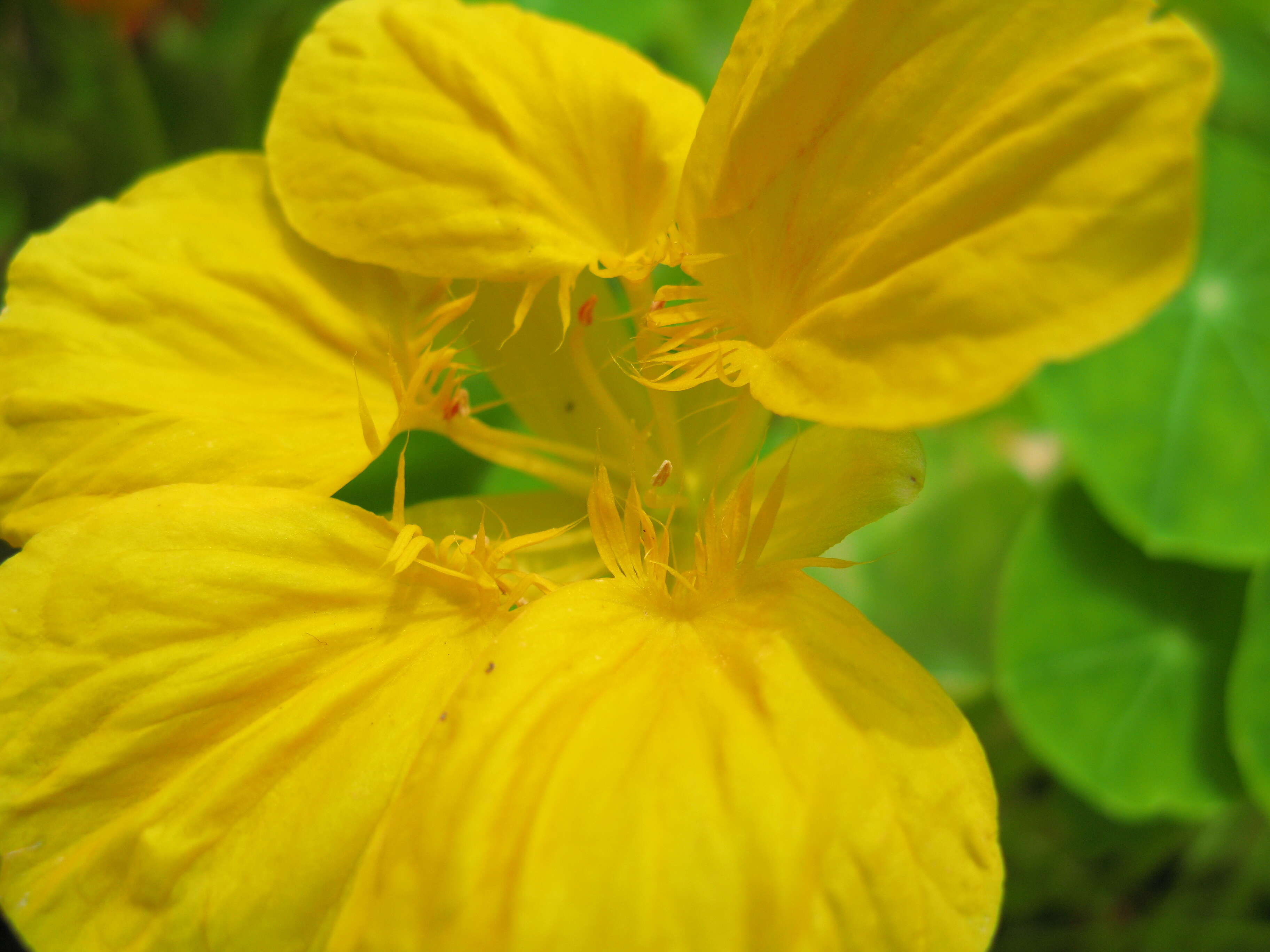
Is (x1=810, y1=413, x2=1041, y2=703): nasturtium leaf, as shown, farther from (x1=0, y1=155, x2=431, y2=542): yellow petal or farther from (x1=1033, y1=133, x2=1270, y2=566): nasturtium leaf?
(x1=0, y1=155, x2=431, y2=542): yellow petal

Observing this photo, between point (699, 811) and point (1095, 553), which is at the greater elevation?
point (699, 811)

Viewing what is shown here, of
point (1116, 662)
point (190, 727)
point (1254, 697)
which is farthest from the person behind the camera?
point (1116, 662)

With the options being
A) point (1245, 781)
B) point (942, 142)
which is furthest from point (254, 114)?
point (1245, 781)

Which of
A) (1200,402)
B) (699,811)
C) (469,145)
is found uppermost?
(469,145)

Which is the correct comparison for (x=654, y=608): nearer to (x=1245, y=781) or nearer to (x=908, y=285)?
(x=908, y=285)

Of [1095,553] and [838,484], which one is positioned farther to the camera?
[1095,553]

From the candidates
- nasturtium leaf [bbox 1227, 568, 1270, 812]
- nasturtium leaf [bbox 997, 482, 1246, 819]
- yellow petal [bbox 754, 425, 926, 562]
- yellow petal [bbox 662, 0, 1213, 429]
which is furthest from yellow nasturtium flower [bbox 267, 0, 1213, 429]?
nasturtium leaf [bbox 1227, 568, 1270, 812]

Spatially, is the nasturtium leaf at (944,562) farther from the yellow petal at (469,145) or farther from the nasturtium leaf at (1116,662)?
the yellow petal at (469,145)

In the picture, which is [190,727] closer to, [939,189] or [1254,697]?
[939,189]

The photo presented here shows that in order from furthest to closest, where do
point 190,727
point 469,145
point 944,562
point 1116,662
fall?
point 944,562 → point 1116,662 → point 469,145 → point 190,727

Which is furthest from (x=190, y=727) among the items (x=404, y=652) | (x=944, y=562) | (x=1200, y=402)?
(x=1200, y=402)
